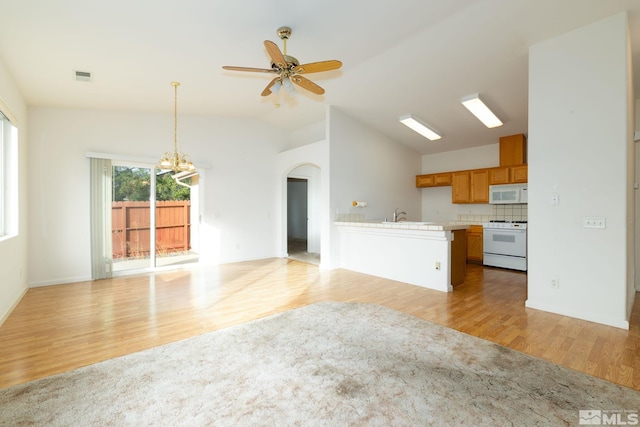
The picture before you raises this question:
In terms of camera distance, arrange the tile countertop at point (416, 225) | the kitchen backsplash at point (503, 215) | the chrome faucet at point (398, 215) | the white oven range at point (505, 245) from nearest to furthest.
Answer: the tile countertop at point (416, 225), the white oven range at point (505, 245), the kitchen backsplash at point (503, 215), the chrome faucet at point (398, 215)

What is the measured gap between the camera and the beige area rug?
1.75m

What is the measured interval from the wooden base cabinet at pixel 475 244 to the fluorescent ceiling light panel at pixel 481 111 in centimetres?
225

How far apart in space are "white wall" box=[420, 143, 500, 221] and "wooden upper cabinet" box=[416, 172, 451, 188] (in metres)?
0.35

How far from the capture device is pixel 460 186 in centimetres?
709

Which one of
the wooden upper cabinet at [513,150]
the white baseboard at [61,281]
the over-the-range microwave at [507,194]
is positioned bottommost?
the white baseboard at [61,281]

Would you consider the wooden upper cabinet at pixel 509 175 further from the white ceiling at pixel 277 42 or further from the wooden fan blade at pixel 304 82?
the wooden fan blade at pixel 304 82

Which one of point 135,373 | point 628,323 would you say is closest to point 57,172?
point 135,373

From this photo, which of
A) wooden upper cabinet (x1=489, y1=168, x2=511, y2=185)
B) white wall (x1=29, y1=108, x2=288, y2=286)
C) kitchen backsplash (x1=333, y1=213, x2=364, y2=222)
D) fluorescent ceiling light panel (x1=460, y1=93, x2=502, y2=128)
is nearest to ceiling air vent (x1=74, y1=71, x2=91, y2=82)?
white wall (x1=29, y1=108, x2=288, y2=286)

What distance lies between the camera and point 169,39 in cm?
328

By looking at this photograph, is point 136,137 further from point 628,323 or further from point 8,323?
point 628,323

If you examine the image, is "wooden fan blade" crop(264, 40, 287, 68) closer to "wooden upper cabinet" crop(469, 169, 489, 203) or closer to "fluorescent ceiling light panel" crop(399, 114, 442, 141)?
"fluorescent ceiling light panel" crop(399, 114, 442, 141)

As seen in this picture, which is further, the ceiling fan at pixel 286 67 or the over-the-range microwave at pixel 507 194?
the over-the-range microwave at pixel 507 194

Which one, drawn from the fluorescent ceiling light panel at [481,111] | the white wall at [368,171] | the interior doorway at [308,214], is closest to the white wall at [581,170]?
the fluorescent ceiling light panel at [481,111]

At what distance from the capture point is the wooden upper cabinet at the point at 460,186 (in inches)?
274
